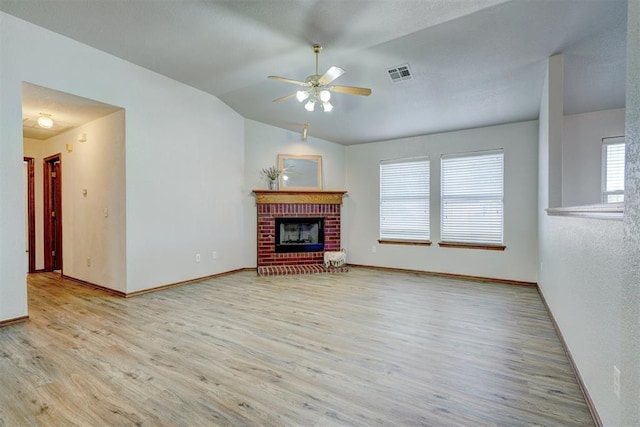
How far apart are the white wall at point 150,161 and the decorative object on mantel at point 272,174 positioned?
447 millimetres

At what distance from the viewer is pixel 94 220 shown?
14.3 feet

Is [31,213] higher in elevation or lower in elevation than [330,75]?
lower

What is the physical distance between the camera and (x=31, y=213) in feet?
17.9

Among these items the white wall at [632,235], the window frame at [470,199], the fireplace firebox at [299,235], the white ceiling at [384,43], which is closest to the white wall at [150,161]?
the white ceiling at [384,43]

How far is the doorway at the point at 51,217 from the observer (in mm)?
5418

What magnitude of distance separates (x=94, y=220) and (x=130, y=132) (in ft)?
4.66

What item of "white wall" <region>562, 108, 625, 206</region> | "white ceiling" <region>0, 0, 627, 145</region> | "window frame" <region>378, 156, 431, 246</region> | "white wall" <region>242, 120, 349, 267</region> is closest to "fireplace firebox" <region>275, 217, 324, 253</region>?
"white wall" <region>242, 120, 349, 267</region>

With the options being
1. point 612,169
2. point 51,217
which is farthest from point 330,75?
point 51,217

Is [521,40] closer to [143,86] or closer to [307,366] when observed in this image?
[307,366]

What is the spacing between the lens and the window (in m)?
4.39

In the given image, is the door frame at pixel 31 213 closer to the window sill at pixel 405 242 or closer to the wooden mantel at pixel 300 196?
the wooden mantel at pixel 300 196

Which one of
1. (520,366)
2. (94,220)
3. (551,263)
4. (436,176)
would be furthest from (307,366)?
(436,176)

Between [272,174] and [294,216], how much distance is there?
2.90 ft

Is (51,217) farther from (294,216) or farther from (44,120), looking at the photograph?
(294,216)
